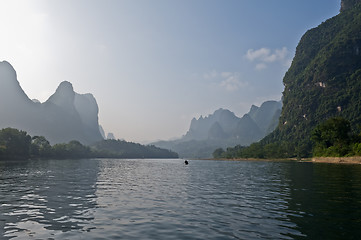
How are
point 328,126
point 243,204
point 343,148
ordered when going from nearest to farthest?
point 243,204 → point 343,148 → point 328,126

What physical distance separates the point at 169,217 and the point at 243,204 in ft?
29.0

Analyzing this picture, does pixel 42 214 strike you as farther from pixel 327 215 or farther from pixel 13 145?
pixel 13 145

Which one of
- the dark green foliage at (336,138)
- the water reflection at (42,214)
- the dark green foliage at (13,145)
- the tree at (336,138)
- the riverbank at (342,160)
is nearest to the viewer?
the water reflection at (42,214)

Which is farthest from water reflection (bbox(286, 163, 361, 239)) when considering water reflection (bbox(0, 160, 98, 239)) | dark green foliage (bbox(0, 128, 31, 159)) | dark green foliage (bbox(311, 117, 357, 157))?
dark green foliage (bbox(0, 128, 31, 159))

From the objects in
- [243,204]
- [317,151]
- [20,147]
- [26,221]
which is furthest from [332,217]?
[20,147]

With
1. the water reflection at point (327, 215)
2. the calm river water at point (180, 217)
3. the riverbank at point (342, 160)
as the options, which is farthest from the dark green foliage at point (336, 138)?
the calm river water at point (180, 217)

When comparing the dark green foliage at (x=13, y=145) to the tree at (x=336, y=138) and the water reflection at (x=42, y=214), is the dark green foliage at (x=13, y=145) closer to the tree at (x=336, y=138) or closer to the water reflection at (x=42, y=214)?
the water reflection at (x=42, y=214)

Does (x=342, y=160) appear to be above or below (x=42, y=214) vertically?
above

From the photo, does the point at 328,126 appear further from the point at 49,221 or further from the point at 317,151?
the point at 49,221

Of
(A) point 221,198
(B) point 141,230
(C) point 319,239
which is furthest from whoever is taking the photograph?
(A) point 221,198

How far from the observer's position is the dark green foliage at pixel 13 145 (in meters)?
146

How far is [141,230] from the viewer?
52.4 ft

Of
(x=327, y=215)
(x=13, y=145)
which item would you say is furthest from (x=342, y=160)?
(x=13, y=145)

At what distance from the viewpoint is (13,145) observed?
152 m
